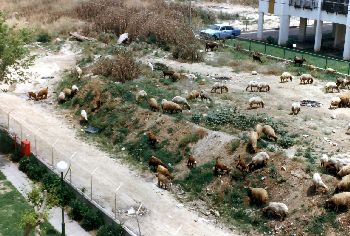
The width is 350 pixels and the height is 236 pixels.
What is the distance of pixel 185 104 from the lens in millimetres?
36688

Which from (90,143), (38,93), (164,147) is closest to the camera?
(164,147)

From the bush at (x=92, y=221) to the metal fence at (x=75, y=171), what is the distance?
33 cm

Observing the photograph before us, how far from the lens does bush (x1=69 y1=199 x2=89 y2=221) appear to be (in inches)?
1040

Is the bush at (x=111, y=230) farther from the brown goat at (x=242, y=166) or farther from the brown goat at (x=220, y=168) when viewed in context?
the brown goat at (x=242, y=166)

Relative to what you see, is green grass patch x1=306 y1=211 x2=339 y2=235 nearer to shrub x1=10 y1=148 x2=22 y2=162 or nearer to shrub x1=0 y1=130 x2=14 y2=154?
shrub x1=10 y1=148 x2=22 y2=162

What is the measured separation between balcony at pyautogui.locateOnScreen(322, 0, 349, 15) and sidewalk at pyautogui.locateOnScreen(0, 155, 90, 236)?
1323 inches

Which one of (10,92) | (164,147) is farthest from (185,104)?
(10,92)

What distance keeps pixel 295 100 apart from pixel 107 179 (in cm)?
1520

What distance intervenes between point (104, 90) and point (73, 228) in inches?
645

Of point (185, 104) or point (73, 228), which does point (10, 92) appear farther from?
point (73, 228)

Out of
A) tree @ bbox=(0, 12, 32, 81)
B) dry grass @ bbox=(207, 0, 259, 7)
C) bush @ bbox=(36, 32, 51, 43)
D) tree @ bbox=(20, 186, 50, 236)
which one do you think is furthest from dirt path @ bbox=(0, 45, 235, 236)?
dry grass @ bbox=(207, 0, 259, 7)

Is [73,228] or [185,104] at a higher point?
[185,104]

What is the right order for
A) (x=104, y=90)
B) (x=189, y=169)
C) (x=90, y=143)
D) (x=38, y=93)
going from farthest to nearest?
(x=38, y=93), (x=104, y=90), (x=90, y=143), (x=189, y=169)

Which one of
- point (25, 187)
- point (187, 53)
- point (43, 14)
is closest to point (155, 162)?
point (25, 187)
